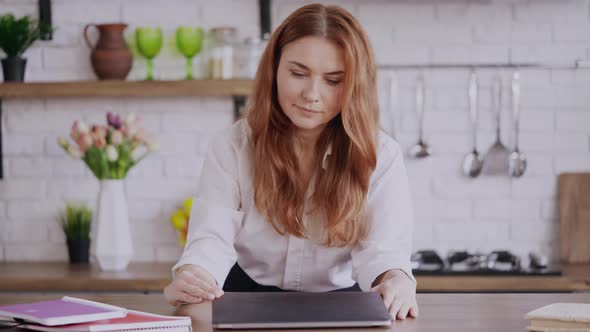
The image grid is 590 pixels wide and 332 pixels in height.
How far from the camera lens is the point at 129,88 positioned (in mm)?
3135

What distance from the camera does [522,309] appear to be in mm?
1653

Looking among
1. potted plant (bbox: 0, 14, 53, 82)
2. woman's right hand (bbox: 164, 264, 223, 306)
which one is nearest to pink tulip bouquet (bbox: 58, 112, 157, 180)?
potted plant (bbox: 0, 14, 53, 82)

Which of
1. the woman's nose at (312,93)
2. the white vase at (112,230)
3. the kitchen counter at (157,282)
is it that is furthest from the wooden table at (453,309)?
the white vase at (112,230)

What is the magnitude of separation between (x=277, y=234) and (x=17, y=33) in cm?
164

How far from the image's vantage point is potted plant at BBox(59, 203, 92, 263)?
127 inches

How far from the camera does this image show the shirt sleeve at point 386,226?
1.87 meters

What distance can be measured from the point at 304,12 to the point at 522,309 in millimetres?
818

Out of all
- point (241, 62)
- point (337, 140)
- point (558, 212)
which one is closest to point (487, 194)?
point (558, 212)

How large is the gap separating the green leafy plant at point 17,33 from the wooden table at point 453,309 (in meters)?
1.59

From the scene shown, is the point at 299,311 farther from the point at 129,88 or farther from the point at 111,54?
Answer: the point at 111,54

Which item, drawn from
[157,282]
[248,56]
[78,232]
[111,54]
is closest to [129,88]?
[111,54]

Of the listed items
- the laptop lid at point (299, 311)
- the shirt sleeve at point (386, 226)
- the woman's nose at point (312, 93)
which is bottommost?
the laptop lid at point (299, 311)

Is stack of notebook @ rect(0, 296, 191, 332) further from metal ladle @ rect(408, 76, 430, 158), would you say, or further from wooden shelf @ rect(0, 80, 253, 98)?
metal ladle @ rect(408, 76, 430, 158)

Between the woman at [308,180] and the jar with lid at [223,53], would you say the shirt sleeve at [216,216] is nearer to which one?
the woman at [308,180]
